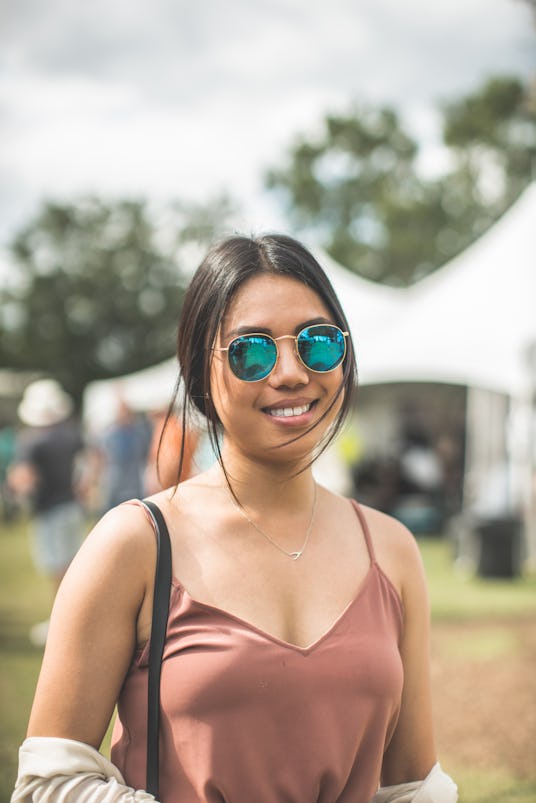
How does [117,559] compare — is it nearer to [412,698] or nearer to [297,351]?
[297,351]

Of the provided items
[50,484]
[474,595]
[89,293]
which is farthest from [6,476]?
[89,293]

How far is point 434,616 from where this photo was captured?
7.45 metres

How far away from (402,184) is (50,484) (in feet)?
136

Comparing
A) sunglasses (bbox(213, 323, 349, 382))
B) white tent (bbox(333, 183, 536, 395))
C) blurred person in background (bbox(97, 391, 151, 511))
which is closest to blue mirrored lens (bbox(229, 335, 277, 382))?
sunglasses (bbox(213, 323, 349, 382))

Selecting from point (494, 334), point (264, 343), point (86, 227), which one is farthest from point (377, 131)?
point (264, 343)

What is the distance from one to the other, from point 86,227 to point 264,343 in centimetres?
4504

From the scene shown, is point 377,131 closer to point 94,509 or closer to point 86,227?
point 86,227

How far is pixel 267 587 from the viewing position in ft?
4.94

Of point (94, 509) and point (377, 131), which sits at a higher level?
point (377, 131)

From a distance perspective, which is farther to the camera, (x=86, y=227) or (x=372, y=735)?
(x=86, y=227)

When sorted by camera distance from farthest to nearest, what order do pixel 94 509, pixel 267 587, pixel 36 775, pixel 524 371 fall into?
pixel 94 509
pixel 524 371
pixel 267 587
pixel 36 775

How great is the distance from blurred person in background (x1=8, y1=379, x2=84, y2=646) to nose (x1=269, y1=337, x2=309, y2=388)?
5.39 metres

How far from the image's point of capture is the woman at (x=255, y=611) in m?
1.39

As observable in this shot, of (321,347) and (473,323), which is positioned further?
(473,323)
